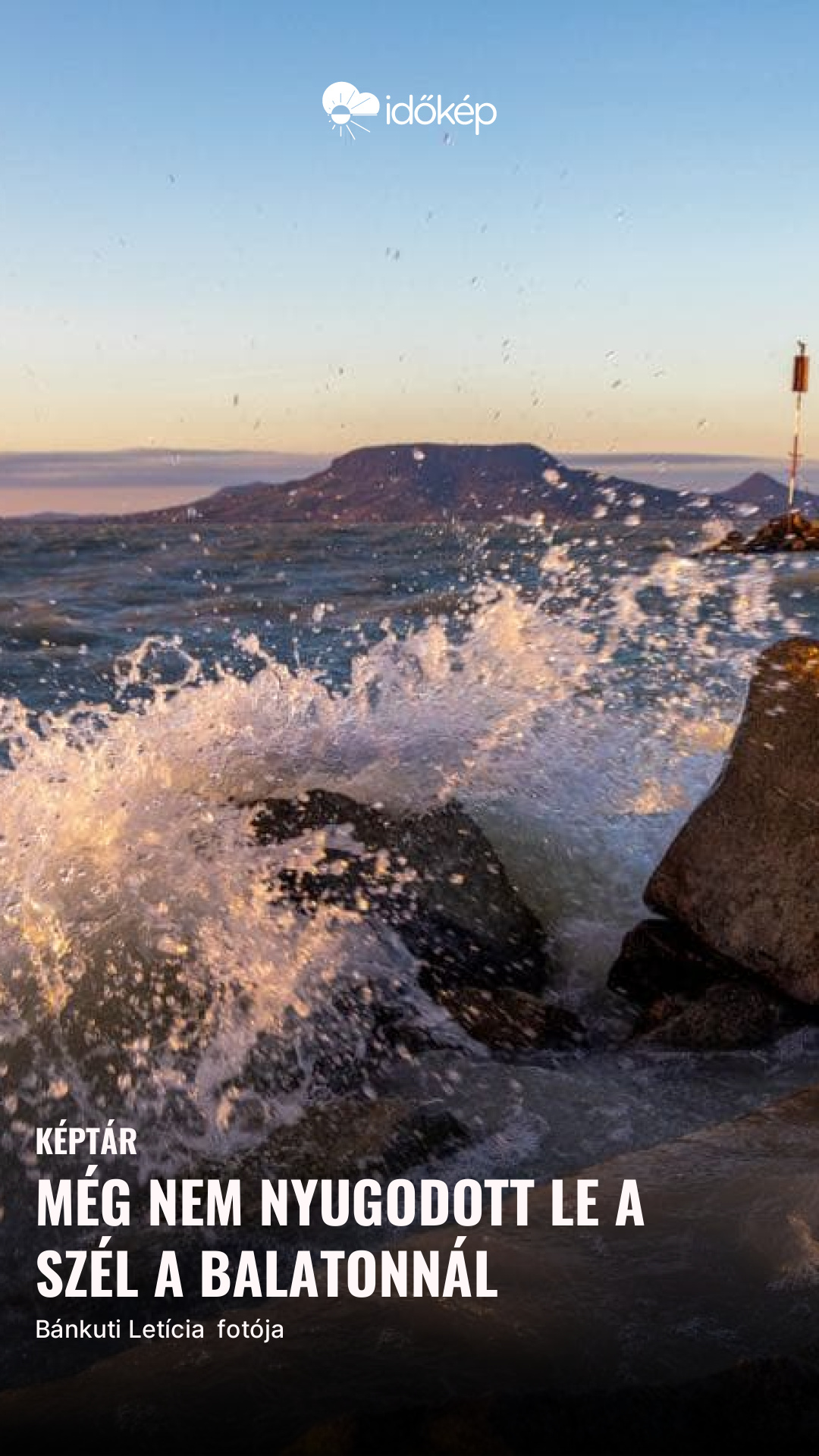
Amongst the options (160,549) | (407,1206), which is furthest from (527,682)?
(160,549)

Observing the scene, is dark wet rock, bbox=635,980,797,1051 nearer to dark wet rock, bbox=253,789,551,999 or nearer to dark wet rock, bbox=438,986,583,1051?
dark wet rock, bbox=438,986,583,1051

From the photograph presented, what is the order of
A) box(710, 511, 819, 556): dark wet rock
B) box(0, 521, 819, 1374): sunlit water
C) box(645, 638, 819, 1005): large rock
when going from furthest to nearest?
box(710, 511, 819, 556): dark wet rock
box(645, 638, 819, 1005): large rock
box(0, 521, 819, 1374): sunlit water

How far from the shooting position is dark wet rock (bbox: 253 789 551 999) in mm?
4438

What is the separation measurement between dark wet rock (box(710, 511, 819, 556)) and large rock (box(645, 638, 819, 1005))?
32622 millimetres

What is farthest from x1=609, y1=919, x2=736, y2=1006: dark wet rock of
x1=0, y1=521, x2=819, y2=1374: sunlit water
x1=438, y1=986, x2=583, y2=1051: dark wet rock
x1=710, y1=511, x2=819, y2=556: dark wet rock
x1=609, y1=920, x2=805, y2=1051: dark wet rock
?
x1=710, y1=511, x2=819, y2=556: dark wet rock

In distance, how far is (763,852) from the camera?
4.20 meters

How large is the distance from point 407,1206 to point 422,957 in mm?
1395

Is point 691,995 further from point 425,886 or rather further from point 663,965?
point 425,886

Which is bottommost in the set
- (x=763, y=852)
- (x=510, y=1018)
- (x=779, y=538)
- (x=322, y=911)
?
(x=779, y=538)

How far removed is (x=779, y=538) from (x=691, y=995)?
34.7 m

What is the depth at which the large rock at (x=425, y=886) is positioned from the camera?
4430 millimetres

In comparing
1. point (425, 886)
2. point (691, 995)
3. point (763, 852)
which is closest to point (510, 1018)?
point (691, 995)

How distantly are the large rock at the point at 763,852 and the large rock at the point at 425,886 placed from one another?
565 mm

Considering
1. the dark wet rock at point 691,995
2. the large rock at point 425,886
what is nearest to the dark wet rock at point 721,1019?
the dark wet rock at point 691,995
